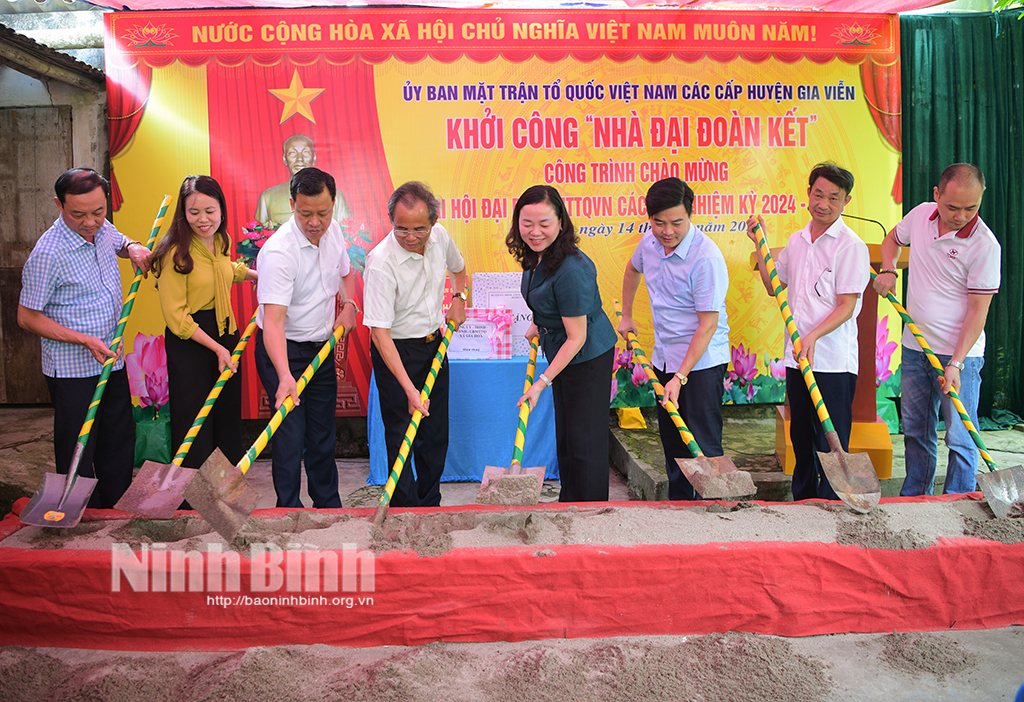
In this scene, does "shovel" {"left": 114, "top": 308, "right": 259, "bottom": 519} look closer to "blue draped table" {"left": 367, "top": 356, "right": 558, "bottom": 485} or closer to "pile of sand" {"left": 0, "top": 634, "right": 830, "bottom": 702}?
"pile of sand" {"left": 0, "top": 634, "right": 830, "bottom": 702}

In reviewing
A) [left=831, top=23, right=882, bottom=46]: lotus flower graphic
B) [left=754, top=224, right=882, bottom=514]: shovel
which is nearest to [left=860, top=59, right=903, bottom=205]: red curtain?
[left=831, top=23, right=882, bottom=46]: lotus flower graphic

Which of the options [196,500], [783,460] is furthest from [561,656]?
[783,460]

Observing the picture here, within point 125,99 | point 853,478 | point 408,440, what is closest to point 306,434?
point 408,440

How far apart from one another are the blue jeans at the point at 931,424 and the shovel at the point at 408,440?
2123 mm

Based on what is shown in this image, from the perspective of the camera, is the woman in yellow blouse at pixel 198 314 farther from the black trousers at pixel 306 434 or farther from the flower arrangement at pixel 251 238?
the flower arrangement at pixel 251 238

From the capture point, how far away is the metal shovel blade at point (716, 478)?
8.63ft

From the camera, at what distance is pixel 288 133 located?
15.4 feet

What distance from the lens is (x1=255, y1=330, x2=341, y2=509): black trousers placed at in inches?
116

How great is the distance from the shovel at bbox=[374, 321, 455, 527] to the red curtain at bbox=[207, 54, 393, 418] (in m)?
1.79

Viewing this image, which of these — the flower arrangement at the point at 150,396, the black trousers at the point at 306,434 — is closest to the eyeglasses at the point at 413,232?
the black trousers at the point at 306,434

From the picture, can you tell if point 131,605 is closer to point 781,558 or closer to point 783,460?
point 781,558

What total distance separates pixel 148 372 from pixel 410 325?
104 inches

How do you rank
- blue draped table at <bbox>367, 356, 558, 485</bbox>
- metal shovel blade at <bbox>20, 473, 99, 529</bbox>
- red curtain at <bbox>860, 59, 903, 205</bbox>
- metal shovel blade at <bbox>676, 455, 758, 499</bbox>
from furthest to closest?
red curtain at <bbox>860, 59, 903, 205</bbox> → blue draped table at <bbox>367, 356, 558, 485</bbox> → metal shovel blade at <bbox>676, 455, 758, 499</bbox> → metal shovel blade at <bbox>20, 473, 99, 529</bbox>

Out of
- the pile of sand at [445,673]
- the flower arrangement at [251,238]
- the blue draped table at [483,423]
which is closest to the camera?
the pile of sand at [445,673]
